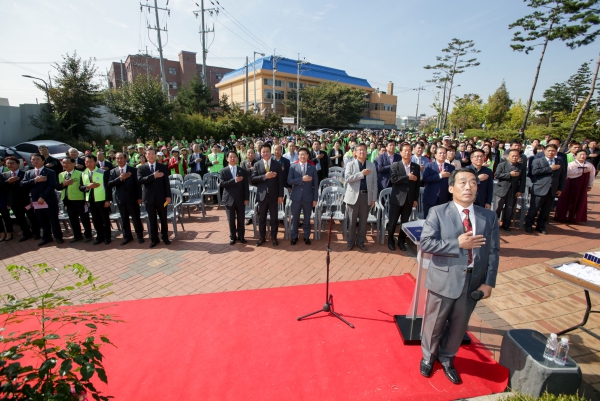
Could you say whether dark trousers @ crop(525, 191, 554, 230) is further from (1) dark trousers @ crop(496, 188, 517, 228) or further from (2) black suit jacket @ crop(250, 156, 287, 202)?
(2) black suit jacket @ crop(250, 156, 287, 202)

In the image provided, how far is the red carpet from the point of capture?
2.70 meters

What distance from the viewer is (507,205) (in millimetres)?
6883

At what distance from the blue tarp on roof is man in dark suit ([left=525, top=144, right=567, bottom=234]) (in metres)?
45.7

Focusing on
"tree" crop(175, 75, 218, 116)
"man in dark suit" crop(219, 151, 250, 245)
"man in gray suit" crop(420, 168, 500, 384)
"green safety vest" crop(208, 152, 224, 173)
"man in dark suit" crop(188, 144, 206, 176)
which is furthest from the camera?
"tree" crop(175, 75, 218, 116)

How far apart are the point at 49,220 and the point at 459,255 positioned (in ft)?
26.7

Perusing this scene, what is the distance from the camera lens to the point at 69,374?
1.34 metres

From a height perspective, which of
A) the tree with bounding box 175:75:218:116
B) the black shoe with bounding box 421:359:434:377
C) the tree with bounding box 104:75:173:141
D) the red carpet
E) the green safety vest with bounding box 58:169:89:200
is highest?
the tree with bounding box 175:75:218:116

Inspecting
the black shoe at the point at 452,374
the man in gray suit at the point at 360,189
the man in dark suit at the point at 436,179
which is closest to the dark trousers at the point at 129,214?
the man in gray suit at the point at 360,189

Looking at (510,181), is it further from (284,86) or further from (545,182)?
(284,86)

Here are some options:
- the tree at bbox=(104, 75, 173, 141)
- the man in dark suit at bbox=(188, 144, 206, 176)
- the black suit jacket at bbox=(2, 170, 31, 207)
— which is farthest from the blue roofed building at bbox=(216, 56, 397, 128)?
the black suit jacket at bbox=(2, 170, 31, 207)

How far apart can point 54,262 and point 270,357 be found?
5.18 metres

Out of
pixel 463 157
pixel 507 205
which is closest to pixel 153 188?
pixel 507 205

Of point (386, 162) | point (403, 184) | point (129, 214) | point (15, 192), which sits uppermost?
point (386, 162)

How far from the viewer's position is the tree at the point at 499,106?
39.7 m
